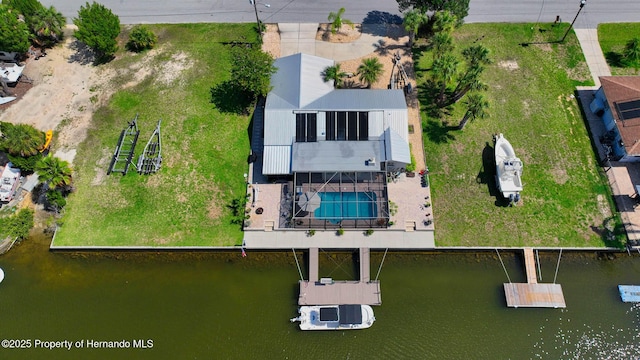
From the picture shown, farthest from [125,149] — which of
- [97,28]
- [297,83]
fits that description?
[297,83]

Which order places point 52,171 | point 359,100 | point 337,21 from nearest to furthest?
point 52,171
point 359,100
point 337,21

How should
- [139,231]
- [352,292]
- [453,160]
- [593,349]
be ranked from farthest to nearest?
[453,160] < [139,231] < [352,292] < [593,349]

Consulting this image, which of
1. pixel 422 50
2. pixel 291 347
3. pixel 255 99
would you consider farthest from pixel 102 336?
pixel 422 50

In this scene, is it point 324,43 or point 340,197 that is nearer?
point 340,197

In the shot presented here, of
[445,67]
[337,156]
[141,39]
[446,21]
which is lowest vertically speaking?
[337,156]

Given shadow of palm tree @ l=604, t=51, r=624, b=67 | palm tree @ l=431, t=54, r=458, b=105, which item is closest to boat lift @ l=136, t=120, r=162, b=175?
palm tree @ l=431, t=54, r=458, b=105

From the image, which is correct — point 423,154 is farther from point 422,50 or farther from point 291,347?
point 291,347

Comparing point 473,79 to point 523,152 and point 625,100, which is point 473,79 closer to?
point 523,152
